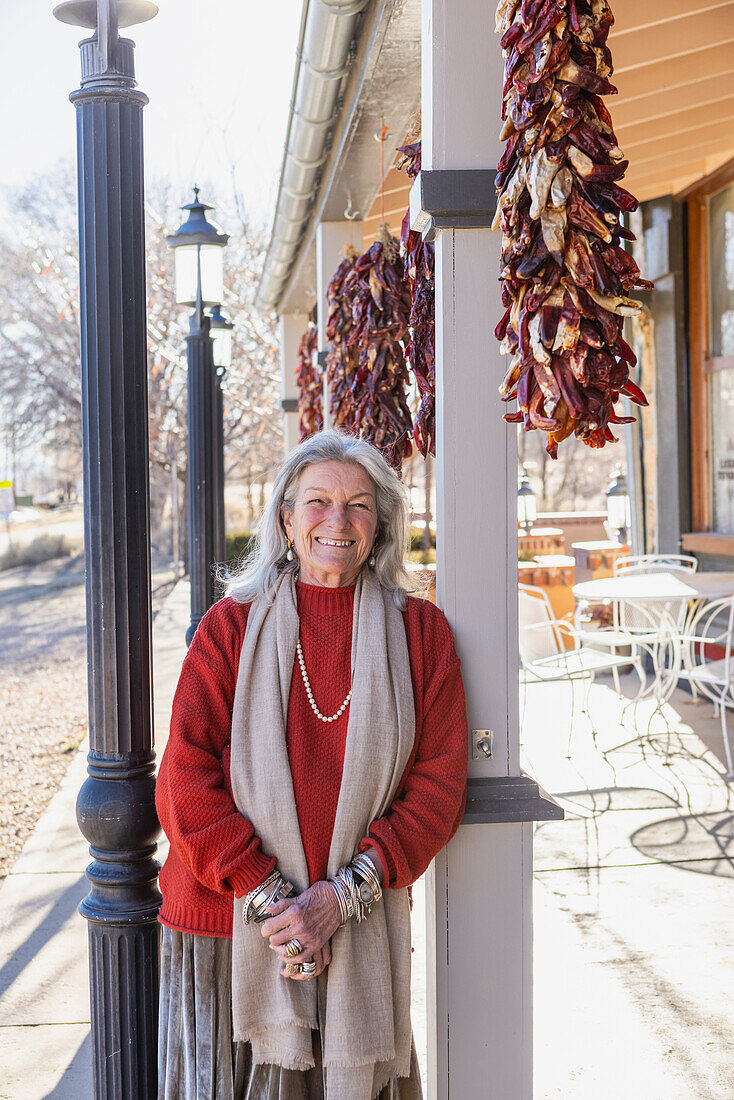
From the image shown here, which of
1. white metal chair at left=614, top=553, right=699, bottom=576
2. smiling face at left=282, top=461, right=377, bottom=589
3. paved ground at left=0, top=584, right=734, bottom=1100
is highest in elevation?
smiling face at left=282, top=461, right=377, bottom=589

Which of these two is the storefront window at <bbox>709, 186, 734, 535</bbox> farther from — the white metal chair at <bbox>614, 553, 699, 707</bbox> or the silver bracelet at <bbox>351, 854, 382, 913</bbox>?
the silver bracelet at <bbox>351, 854, 382, 913</bbox>

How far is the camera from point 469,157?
2.12m

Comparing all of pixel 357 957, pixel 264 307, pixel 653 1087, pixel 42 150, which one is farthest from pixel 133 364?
pixel 42 150

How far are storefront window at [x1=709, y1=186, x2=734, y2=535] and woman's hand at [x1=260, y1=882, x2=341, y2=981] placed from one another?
6263 millimetres

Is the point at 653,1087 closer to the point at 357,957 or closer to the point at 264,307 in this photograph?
the point at 357,957

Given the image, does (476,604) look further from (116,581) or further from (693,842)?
(693,842)

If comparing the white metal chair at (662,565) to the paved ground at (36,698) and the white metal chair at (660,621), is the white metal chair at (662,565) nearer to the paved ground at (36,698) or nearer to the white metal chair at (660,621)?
the white metal chair at (660,621)

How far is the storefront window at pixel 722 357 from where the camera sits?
7.21 metres

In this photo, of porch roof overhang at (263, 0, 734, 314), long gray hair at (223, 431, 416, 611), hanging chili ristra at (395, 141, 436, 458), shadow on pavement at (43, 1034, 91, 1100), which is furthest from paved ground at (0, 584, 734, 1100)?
porch roof overhang at (263, 0, 734, 314)

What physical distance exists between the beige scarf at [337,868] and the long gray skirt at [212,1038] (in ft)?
0.23

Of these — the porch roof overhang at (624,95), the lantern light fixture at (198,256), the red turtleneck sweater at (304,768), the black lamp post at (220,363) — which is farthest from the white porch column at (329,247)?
the red turtleneck sweater at (304,768)

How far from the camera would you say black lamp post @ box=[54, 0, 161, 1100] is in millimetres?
2086

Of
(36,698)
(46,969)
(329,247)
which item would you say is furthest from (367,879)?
(36,698)

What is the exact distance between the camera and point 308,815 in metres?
1.92
